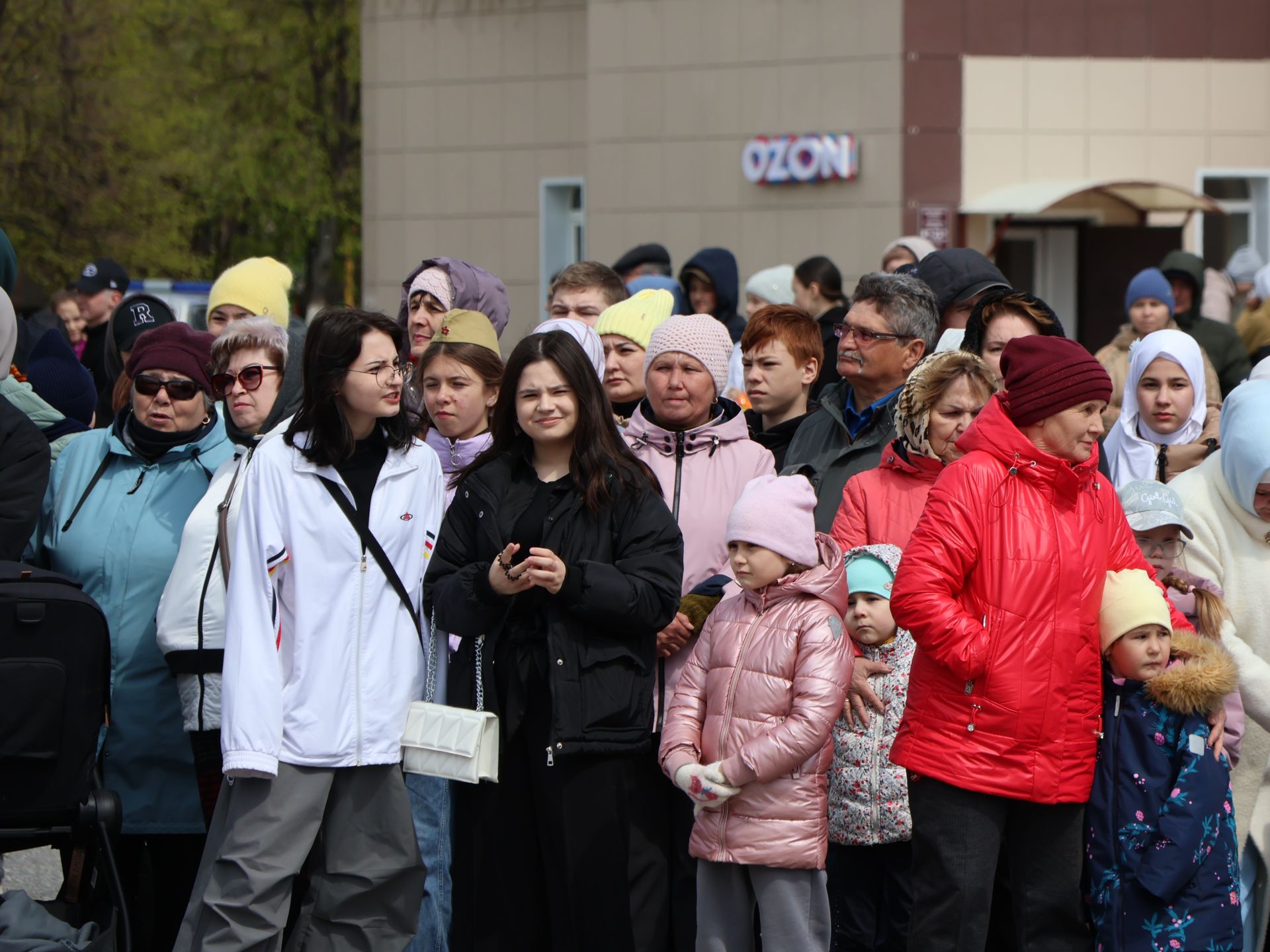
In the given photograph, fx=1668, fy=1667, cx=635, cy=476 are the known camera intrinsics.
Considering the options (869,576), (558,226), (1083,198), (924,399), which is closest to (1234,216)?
(1083,198)

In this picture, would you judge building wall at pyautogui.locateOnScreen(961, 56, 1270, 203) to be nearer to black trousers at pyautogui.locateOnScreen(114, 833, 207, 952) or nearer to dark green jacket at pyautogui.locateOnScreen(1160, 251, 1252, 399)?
dark green jacket at pyautogui.locateOnScreen(1160, 251, 1252, 399)

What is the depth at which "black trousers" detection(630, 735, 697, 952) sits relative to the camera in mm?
5066

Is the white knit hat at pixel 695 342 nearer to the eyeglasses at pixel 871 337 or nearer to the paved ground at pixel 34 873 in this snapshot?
the eyeglasses at pixel 871 337

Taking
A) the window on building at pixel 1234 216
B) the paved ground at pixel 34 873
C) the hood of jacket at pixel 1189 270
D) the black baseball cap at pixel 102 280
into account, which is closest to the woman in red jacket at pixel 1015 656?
the paved ground at pixel 34 873

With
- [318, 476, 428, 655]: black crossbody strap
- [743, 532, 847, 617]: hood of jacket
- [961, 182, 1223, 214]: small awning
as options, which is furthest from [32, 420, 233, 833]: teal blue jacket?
[961, 182, 1223, 214]: small awning

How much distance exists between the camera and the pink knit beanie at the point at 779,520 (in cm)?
497

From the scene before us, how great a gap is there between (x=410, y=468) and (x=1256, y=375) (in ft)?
10.8

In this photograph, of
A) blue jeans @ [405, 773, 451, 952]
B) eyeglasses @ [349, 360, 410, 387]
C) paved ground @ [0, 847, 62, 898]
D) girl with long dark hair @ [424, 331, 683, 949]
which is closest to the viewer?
girl with long dark hair @ [424, 331, 683, 949]

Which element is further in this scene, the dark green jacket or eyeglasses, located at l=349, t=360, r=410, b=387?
the dark green jacket

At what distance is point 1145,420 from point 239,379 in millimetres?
3357

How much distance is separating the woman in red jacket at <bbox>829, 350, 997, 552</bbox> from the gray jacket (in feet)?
0.96

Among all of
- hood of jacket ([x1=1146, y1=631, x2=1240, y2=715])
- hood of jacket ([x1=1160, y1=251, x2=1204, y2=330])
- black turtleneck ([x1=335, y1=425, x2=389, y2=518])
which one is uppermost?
hood of jacket ([x1=1160, y1=251, x2=1204, y2=330])

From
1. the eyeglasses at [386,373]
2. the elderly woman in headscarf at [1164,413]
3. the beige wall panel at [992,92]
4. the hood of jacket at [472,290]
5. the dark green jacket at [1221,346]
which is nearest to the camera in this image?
the eyeglasses at [386,373]

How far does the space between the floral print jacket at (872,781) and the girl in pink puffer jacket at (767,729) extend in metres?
0.19
